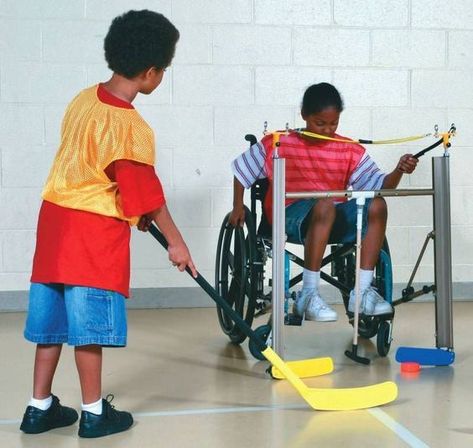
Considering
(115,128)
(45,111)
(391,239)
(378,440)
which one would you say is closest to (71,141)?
(115,128)

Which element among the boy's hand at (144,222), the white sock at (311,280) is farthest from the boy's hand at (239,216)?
the boy's hand at (144,222)

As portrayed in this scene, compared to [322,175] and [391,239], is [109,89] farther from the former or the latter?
[391,239]

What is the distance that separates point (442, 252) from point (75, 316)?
1.36 m

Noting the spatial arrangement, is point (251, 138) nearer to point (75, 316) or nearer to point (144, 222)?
point (144, 222)

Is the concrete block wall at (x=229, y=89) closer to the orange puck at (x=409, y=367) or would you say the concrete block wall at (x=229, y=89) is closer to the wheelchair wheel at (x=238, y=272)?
the wheelchair wheel at (x=238, y=272)

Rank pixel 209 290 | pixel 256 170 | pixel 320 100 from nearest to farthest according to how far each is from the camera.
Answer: pixel 209 290 < pixel 320 100 < pixel 256 170

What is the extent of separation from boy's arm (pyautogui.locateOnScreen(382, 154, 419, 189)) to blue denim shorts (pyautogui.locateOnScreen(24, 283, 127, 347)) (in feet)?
4.05

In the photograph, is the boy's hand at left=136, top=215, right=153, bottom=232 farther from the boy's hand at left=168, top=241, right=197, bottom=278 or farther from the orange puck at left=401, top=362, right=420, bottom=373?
the orange puck at left=401, top=362, right=420, bottom=373

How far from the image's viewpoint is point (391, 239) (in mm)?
4605

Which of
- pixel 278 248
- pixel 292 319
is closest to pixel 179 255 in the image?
pixel 278 248

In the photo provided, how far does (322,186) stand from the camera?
3322 millimetres

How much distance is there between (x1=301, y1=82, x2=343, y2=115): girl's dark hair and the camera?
315cm

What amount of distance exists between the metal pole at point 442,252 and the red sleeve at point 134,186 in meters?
1.20

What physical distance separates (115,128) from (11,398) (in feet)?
3.09
